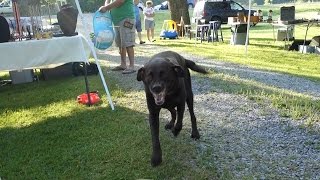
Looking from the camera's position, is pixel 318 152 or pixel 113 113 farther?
pixel 113 113

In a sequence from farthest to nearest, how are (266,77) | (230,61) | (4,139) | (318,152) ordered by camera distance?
(230,61)
(266,77)
(4,139)
(318,152)

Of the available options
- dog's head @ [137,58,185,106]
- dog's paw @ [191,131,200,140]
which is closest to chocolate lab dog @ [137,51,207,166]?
dog's head @ [137,58,185,106]

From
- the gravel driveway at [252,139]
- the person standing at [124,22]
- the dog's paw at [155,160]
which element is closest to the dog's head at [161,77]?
the dog's paw at [155,160]

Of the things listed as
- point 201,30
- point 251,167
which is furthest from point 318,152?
point 201,30

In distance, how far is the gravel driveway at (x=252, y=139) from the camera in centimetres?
344

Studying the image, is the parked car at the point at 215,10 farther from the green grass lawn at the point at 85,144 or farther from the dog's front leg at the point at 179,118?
the dog's front leg at the point at 179,118

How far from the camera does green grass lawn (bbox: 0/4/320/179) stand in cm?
354

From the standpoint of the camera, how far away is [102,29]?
24.0 ft

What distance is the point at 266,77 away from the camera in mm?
7832

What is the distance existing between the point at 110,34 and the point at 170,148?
160 inches

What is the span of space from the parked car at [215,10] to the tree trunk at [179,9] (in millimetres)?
8133

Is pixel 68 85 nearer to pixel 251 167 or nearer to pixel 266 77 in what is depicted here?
pixel 266 77

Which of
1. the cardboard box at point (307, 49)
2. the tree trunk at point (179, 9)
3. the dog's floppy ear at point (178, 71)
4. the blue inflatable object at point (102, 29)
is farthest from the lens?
the tree trunk at point (179, 9)

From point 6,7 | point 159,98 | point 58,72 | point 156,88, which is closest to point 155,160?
point 159,98
